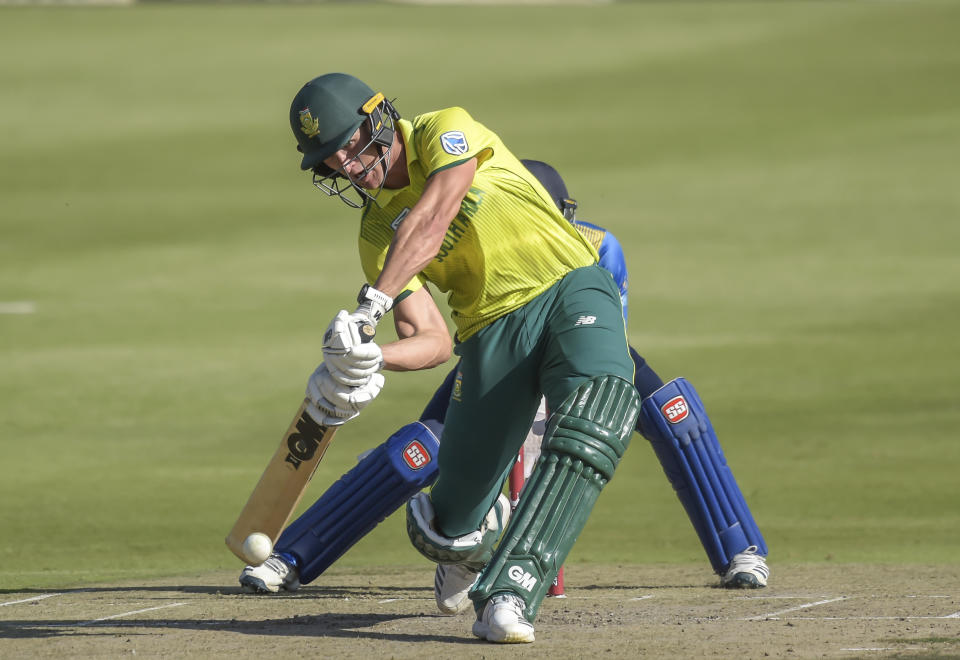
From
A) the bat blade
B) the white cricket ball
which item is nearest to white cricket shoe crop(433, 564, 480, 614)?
the white cricket ball

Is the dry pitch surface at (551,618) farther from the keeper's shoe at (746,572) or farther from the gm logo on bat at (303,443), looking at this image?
the gm logo on bat at (303,443)

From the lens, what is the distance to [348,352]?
13.4 ft

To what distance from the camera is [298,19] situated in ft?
108

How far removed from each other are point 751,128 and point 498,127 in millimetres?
4335

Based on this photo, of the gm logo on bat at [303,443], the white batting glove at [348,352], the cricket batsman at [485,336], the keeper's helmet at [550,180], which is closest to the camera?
the white batting glove at [348,352]

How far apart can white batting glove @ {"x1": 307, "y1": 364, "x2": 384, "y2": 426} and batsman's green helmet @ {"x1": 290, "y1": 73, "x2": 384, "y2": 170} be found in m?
0.72

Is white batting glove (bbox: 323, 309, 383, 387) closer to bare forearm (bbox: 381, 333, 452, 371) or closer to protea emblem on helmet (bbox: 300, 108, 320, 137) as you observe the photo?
bare forearm (bbox: 381, 333, 452, 371)

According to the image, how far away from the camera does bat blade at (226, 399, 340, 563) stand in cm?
537

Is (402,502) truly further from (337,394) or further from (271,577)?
(337,394)

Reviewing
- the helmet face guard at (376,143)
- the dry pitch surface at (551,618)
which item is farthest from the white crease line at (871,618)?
the helmet face guard at (376,143)

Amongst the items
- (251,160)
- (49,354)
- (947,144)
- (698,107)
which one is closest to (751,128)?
(698,107)

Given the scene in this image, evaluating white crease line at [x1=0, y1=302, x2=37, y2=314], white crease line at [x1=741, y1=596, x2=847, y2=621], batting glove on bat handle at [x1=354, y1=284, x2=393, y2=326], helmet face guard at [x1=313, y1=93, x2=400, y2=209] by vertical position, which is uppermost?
helmet face guard at [x1=313, y1=93, x2=400, y2=209]

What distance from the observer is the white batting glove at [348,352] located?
13.4ft

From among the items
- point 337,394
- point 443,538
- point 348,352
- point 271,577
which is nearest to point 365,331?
point 348,352
